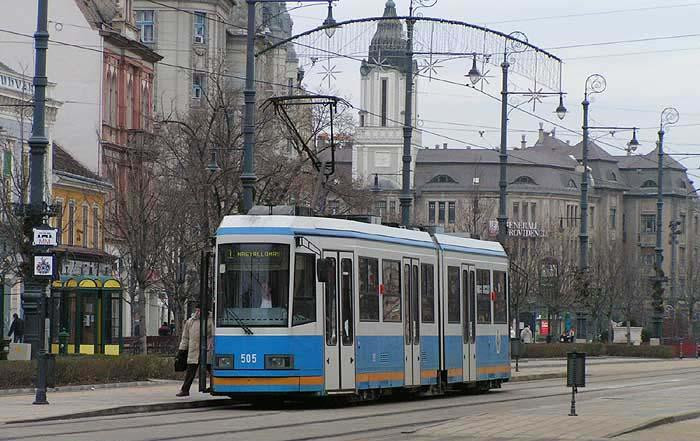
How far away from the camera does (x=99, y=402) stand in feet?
93.7

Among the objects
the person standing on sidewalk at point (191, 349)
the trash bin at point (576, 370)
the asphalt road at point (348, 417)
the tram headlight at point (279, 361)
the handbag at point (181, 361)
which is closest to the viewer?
the asphalt road at point (348, 417)

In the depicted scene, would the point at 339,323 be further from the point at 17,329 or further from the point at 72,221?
the point at 72,221

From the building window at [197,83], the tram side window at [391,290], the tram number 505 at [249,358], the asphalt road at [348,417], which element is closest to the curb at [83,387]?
the asphalt road at [348,417]

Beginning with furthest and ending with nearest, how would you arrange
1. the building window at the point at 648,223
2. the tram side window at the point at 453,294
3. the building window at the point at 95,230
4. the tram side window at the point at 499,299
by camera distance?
the building window at the point at 648,223 → the building window at the point at 95,230 → the tram side window at the point at 499,299 → the tram side window at the point at 453,294

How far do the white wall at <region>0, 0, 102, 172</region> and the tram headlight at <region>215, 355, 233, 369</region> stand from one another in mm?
45054

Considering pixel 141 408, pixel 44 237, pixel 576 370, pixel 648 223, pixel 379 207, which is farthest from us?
pixel 648 223

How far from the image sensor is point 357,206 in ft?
220

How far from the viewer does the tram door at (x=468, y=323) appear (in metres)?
34.2

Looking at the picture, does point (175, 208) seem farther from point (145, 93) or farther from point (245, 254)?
point (145, 93)

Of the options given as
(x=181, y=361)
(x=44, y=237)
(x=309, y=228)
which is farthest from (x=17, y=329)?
(x=309, y=228)

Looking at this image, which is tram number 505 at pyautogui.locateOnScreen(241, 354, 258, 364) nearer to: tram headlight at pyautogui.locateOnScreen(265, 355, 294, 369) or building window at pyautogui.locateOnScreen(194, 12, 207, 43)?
tram headlight at pyautogui.locateOnScreen(265, 355, 294, 369)

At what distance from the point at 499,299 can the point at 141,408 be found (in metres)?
11.1

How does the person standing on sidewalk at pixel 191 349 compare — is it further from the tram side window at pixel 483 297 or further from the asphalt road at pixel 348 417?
the tram side window at pixel 483 297

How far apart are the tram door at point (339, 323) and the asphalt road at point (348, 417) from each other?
1.89 feet
